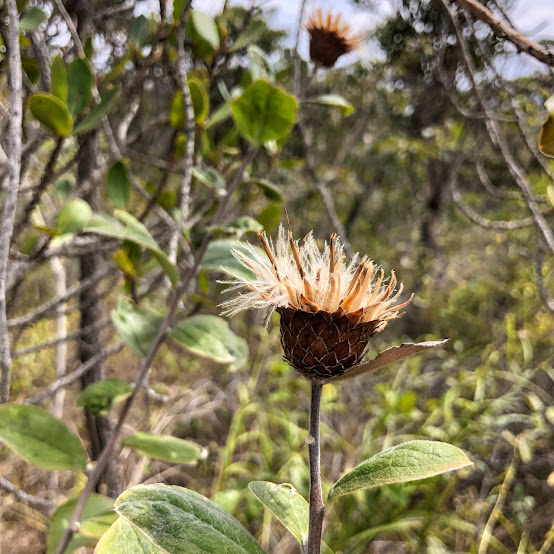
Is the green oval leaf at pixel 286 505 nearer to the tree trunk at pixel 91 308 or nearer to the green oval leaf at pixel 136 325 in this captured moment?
the green oval leaf at pixel 136 325

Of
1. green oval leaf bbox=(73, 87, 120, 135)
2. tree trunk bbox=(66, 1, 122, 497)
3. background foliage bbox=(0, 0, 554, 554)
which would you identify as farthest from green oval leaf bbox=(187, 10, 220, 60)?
tree trunk bbox=(66, 1, 122, 497)

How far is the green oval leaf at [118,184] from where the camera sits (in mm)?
731

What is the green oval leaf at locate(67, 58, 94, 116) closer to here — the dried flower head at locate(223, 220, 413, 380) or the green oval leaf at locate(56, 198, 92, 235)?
the green oval leaf at locate(56, 198, 92, 235)

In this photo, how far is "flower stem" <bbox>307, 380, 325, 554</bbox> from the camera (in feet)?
0.98

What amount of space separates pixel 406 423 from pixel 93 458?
126 centimetres

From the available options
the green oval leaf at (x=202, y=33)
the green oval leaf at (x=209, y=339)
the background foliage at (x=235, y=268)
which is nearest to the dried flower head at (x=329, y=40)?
the background foliage at (x=235, y=268)

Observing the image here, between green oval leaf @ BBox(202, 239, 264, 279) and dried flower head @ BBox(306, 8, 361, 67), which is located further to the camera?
dried flower head @ BBox(306, 8, 361, 67)

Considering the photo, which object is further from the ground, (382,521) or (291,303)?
(291,303)

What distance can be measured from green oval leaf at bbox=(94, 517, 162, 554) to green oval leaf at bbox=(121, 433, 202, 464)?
0.27 meters

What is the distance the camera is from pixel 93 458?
112 cm

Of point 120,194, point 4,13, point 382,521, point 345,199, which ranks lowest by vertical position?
point 382,521

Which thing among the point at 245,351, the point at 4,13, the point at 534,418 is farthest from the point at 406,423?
the point at 4,13

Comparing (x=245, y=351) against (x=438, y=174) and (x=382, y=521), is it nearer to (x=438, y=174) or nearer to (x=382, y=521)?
(x=382, y=521)

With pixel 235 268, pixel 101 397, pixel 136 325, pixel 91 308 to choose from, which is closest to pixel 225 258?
pixel 235 268
